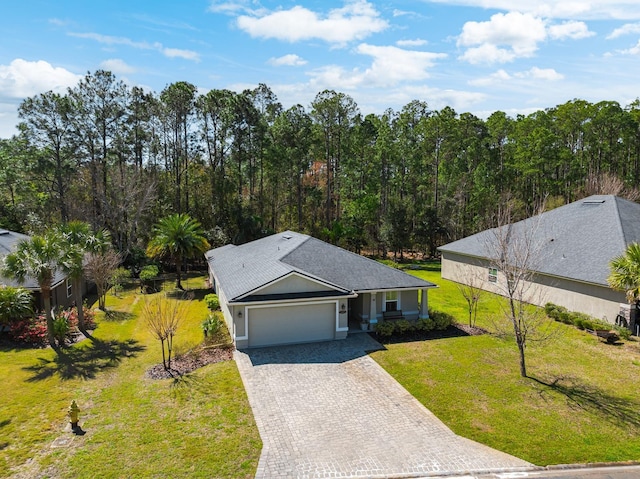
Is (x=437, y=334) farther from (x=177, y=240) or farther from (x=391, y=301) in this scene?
(x=177, y=240)

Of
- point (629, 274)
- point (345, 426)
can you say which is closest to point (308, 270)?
point (345, 426)

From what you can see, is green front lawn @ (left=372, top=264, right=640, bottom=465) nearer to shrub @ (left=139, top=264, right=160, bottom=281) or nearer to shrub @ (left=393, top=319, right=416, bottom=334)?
shrub @ (left=393, top=319, right=416, bottom=334)

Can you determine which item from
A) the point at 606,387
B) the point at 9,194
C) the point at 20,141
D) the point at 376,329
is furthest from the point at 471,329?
the point at 9,194

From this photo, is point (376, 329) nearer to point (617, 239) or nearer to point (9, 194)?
point (617, 239)

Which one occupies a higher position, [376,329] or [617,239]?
[617,239]

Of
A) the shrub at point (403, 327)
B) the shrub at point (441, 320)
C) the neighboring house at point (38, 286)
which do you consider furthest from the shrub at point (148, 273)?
the shrub at point (441, 320)

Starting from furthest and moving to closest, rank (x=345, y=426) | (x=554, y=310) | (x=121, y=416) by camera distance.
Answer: (x=554, y=310)
(x=121, y=416)
(x=345, y=426)

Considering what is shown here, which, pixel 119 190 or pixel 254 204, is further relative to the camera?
pixel 254 204

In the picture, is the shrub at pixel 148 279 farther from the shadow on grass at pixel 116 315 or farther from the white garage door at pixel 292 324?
the white garage door at pixel 292 324
